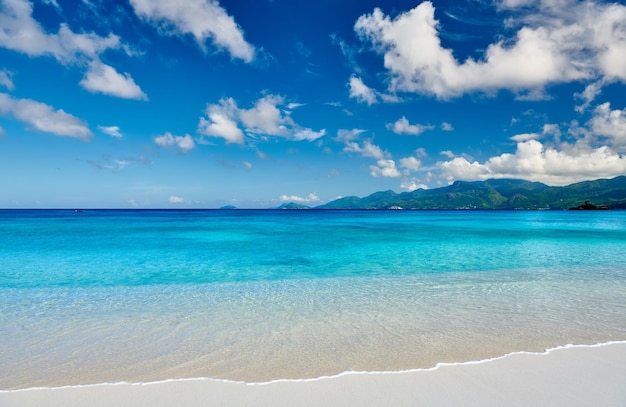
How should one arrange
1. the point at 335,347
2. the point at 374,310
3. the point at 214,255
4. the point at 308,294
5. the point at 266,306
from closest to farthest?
the point at 335,347
the point at 374,310
the point at 266,306
the point at 308,294
the point at 214,255

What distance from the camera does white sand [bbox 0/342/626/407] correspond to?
4.50m

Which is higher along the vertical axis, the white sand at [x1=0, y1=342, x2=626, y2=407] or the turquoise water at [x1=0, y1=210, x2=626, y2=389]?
the white sand at [x1=0, y1=342, x2=626, y2=407]

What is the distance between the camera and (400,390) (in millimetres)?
4809

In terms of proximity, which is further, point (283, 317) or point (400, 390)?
point (283, 317)

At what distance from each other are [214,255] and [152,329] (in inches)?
559

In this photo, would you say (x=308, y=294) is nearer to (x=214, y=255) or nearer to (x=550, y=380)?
(x=550, y=380)

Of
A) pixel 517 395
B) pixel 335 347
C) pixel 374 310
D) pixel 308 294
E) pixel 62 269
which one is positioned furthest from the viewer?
pixel 62 269

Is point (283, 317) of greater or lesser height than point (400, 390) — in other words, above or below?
below

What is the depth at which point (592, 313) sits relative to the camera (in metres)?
8.48

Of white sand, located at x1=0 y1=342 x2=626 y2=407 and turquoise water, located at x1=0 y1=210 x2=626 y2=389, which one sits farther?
turquoise water, located at x1=0 y1=210 x2=626 y2=389

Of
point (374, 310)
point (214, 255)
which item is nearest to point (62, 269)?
point (214, 255)

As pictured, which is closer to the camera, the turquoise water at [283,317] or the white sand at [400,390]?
the white sand at [400,390]

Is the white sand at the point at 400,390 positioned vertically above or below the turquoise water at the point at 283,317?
above

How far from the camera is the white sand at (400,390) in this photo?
4.50 meters
